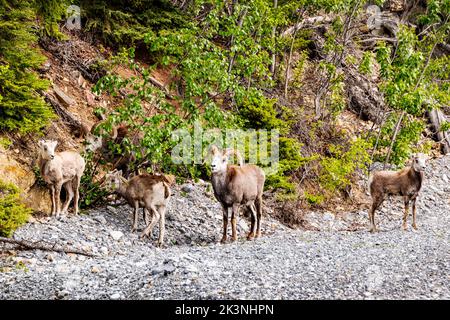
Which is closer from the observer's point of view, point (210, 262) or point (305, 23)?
point (210, 262)

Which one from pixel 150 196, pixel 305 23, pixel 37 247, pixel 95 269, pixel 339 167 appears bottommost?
pixel 95 269

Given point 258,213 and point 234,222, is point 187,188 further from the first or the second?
point 234,222

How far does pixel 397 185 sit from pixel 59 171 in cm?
857

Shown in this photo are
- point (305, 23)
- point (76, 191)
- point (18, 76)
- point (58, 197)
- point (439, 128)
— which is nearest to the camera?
point (18, 76)

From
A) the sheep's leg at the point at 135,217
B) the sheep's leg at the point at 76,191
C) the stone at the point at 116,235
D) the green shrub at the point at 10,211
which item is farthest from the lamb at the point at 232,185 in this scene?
the green shrub at the point at 10,211

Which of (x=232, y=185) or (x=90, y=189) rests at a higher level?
(x=232, y=185)

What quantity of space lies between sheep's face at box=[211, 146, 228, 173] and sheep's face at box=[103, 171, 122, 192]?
2.38m

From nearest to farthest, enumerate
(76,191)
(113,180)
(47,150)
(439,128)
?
(47,150) → (76,191) → (113,180) → (439,128)

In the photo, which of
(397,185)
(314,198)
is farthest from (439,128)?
(397,185)

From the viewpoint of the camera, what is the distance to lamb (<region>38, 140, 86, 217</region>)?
10930 mm

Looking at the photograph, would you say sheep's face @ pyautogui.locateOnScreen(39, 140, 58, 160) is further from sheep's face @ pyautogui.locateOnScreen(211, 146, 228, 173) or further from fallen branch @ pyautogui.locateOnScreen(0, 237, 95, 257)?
sheep's face @ pyautogui.locateOnScreen(211, 146, 228, 173)

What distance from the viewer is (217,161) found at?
10961 millimetres

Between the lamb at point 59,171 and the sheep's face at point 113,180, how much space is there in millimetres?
641
